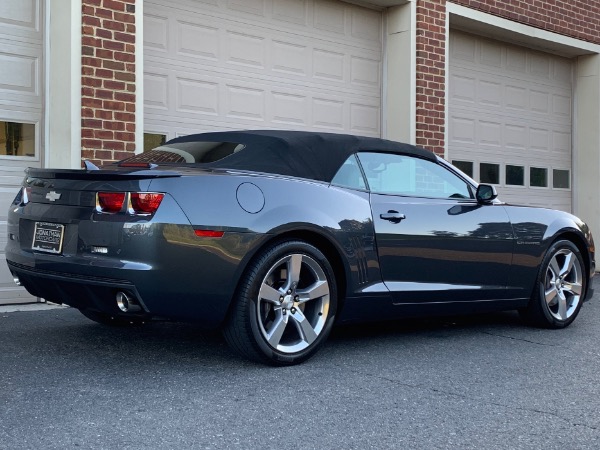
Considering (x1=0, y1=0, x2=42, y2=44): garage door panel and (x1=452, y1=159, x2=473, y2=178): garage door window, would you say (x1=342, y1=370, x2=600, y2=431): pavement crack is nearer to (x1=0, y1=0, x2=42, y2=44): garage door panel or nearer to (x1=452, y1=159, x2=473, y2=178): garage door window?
(x1=0, y1=0, x2=42, y2=44): garage door panel

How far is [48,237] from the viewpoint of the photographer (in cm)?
473

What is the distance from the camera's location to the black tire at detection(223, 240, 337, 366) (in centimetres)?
462

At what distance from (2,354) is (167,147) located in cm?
163

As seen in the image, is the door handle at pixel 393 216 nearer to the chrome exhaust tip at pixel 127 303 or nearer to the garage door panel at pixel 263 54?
the chrome exhaust tip at pixel 127 303

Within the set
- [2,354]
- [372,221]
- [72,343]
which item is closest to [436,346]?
[372,221]

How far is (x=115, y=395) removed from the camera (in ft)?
13.4

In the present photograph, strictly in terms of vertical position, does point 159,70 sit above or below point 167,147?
above

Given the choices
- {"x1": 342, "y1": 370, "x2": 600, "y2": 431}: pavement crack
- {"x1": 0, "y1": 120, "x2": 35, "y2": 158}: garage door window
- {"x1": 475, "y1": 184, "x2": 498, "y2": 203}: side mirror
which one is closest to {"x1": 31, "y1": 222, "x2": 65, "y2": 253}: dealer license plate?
{"x1": 342, "y1": 370, "x2": 600, "y2": 431}: pavement crack

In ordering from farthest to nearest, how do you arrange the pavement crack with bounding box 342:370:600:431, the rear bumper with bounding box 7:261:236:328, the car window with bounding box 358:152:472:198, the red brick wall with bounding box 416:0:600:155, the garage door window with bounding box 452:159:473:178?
1. the garage door window with bounding box 452:159:473:178
2. the red brick wall with bounding box 416:0:600:155
3. the car window with bounding box 358:152:472:198
4. the rear bumper with bounding box 7:261:236:328
5. the pavement crack with bounding box 342:370:600:431

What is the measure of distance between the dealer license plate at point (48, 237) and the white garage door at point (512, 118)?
7370 mm

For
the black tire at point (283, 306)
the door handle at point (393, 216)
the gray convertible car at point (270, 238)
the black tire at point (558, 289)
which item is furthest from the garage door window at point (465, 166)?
the black tire at point (283, 306)

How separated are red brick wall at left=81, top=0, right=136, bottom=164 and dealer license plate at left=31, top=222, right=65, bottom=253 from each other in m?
2.52

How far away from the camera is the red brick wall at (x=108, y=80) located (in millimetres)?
7301

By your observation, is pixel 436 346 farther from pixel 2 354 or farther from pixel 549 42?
pixel 549 42
